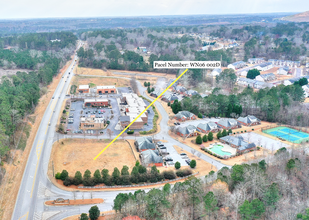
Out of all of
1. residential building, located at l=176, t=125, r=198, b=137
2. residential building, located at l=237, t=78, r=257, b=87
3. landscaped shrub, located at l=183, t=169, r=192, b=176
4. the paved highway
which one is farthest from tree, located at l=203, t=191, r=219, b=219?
residential building, located at l=237, t=78, r=257, b=87

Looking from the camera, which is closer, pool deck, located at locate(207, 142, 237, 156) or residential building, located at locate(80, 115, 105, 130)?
pool deck, located at locate(207, 142, 237, 156)

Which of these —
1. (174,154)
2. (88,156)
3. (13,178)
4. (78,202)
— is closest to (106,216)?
(78,202)

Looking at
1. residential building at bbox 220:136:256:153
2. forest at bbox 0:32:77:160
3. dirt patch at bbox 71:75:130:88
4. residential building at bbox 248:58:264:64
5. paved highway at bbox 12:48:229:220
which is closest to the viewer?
paved highway at bbox 12:48:229:220

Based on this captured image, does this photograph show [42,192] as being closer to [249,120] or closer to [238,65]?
[249,120]

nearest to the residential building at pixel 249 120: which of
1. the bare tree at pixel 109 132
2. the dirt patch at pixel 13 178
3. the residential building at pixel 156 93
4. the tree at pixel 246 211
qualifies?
the residential building at pixel 156 93

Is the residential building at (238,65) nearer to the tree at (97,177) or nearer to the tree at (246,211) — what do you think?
the tree at (97,177)

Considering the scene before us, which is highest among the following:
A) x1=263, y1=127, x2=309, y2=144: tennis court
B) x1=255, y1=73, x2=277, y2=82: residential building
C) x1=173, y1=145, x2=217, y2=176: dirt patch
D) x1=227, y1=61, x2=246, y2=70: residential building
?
x1=227, y1=61, x2=246, y2=70: residential building

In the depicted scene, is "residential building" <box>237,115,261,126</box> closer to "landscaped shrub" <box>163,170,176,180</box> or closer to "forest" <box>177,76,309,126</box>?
"forest" <box>177,76,309,126</box>
